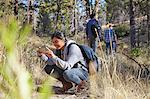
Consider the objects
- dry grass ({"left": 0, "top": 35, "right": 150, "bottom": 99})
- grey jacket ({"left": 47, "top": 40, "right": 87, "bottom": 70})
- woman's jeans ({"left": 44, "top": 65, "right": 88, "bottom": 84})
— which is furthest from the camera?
woman's jeans ({"left": 44, "top": 65, "right": 88, "bottom": 84})

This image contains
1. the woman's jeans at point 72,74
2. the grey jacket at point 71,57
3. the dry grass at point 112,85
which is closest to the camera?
the dry grass at point 112,85

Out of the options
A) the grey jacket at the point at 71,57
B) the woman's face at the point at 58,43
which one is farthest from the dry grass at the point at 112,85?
the woman's face at the point at 58,43

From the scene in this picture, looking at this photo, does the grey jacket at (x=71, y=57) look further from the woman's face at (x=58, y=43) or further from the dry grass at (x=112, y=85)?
the dry grass at (x=112, y=85)

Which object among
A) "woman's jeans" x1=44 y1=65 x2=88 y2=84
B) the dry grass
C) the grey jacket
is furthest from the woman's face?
the dry grass

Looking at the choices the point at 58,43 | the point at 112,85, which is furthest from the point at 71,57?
the point at 112,85

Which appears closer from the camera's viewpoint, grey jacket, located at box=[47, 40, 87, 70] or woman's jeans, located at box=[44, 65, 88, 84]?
grey jacket, located at box=[47, 40, 87, 70]

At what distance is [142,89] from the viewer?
13.9 ft

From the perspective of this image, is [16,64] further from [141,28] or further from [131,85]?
[141,28]

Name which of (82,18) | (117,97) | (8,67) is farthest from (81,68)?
(82,18)

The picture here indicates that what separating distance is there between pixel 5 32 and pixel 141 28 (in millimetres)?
38210

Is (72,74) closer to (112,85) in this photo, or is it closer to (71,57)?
(71,57)

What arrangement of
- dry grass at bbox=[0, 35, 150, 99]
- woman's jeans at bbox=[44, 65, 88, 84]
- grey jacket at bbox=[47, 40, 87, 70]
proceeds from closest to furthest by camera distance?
dry grass at bbox=[0, 35, 150, 99]
grey jacket at bbox=[47, 40, 87, 70]
woman's jeans at bbox=[44, 65, 88, 84]

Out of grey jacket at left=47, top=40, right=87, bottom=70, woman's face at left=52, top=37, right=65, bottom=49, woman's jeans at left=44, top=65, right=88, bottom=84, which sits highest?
woman's face at left=52, top=37, right=65, bottom=49

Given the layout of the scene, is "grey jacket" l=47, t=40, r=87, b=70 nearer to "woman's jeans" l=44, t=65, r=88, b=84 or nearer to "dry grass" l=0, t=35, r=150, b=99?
"woman's jeans" l=44, t=65, r=88, b=84
